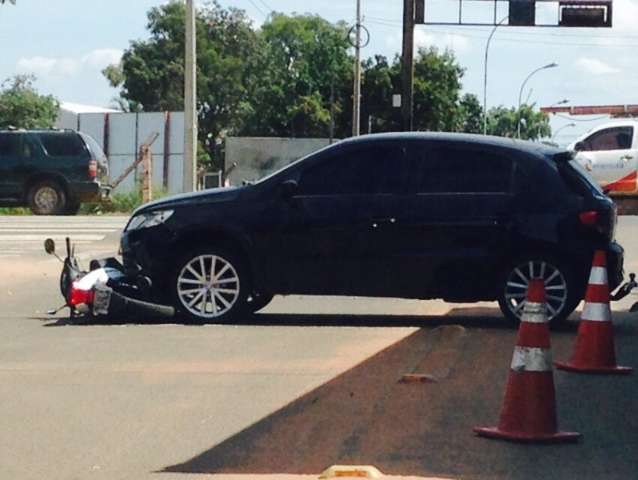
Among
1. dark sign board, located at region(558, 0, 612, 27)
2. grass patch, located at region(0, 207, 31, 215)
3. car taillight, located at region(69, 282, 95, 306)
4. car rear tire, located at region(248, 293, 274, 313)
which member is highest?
dark sign board, located at region(558, 0, 612, 27)

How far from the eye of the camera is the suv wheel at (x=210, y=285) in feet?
48.2

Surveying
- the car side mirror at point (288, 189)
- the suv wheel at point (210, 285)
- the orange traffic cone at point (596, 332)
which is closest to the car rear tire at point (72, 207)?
the suv wheel at point (210, 285)

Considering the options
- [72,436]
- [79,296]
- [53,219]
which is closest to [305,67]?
[53,219]

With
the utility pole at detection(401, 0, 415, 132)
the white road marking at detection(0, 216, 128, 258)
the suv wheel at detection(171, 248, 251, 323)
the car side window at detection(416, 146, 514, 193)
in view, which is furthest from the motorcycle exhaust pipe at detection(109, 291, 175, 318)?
the utility pole at detection(401, 0, 415, 132)

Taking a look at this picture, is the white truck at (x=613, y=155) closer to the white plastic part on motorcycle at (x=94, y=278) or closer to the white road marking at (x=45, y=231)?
the white road marking at (x=45, y=231)

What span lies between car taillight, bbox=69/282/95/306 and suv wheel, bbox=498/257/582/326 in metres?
3.71

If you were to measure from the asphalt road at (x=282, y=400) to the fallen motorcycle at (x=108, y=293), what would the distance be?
177 mm

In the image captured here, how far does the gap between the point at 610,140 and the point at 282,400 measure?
28.1 meters

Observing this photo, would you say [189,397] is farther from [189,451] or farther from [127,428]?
[189,451]

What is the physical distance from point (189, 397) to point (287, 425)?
1.29 m

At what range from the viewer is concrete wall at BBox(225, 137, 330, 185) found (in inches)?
2283

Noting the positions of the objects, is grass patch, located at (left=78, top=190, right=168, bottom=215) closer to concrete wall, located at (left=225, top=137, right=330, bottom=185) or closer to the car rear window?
concrete wall, located at (left=225, top=137, right=330, bottom=185)

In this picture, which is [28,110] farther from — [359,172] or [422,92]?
[359,172]

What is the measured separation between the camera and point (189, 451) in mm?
8562
